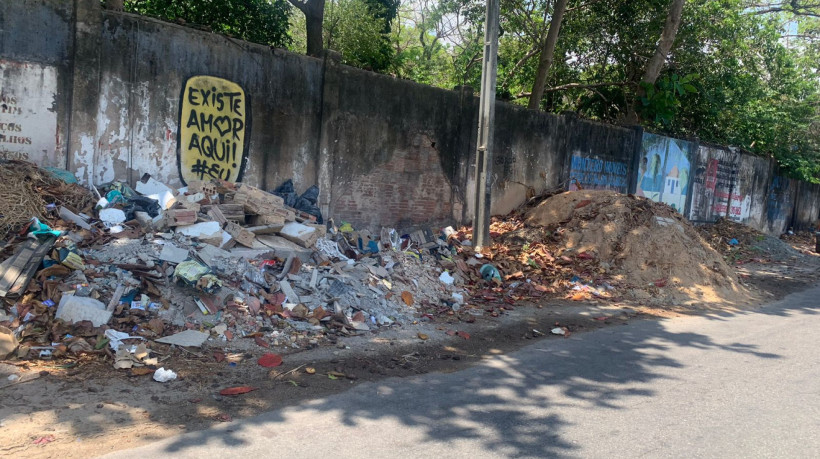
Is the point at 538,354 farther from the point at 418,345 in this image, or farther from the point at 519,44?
the point at 519,44

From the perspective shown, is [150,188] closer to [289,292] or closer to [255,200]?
[255,200]

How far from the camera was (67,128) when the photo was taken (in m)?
7.58

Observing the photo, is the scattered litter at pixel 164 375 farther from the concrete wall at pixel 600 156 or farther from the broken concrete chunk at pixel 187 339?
the concrete wall at pixel 600 156

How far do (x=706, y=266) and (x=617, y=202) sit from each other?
2.08 m

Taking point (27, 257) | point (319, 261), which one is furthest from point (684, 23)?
point (27, 257)

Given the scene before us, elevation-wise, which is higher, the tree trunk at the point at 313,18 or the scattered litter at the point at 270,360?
the tree trunk at the point at 313,18

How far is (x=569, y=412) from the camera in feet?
15.7

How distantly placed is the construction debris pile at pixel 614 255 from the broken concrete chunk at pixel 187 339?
5.62 meters

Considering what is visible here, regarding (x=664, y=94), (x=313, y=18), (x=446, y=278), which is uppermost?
(x=313, y=18)

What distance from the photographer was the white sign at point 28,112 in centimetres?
716

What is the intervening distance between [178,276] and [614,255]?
7.85m

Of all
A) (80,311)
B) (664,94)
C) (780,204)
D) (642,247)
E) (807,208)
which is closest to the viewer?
(80,311)

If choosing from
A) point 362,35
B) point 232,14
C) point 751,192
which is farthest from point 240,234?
point 751,192

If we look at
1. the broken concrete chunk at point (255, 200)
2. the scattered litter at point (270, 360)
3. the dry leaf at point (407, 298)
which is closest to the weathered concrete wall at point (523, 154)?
the dry leaf at point (407, 298)
